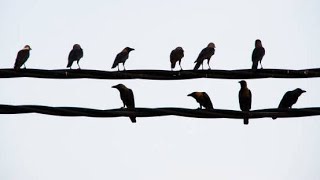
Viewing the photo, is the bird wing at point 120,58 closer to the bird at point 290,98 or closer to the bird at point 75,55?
the bird at point 75,55

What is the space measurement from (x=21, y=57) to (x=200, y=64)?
323 centimetres

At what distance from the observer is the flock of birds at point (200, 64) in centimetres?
1073

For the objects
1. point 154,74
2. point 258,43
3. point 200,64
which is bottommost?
point 154,74

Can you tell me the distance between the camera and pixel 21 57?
40.2 feet

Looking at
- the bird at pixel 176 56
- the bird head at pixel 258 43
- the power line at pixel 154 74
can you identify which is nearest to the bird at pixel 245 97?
the bird head at pixel 258 43

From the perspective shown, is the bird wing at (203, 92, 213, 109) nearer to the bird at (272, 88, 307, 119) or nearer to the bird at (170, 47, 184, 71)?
the bird at (272, 88, 307, 119)

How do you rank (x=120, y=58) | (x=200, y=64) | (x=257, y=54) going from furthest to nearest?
1. (x=120, y=58)
2. (x=200, y=64)
3. (x=257, y=54)

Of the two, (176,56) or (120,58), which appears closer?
(120,58)

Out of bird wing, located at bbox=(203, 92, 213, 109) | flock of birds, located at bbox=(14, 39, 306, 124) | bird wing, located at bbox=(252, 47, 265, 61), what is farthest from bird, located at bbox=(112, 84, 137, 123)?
bird wing, located at bbox=(252, 47, 265, 61)

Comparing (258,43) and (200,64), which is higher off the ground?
(258,43)

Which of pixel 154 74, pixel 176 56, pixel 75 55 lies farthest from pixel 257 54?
pixel 154 74

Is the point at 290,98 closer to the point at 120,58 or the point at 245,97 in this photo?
the point at 245,97

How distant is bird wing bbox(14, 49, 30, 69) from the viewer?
11931 mm

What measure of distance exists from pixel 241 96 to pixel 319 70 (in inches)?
170
